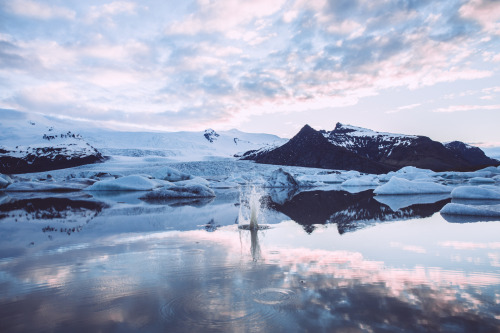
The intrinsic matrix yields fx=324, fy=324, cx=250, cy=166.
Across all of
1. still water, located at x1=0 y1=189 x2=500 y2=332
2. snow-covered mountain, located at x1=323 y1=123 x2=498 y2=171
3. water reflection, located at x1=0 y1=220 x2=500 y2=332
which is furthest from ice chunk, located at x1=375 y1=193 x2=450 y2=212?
snow-covered mountain, located at x1=323 y1=123 x2=498 y2=171

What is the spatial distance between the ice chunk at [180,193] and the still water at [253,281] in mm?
9223

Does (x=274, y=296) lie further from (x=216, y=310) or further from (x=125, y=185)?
(x=125, y=185)

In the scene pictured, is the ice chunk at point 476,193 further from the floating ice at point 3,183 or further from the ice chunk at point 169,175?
the floating ice at point 3,183

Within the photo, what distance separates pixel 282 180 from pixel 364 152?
98907 millimetres

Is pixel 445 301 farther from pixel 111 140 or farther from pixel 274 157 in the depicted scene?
pixel 111 140

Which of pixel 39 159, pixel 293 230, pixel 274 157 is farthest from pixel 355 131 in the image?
pixel 293 230

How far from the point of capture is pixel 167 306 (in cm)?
246

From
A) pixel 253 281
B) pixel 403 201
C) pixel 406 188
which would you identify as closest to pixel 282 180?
pixel 406 188

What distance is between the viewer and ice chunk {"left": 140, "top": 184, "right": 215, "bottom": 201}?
1513 centimetres

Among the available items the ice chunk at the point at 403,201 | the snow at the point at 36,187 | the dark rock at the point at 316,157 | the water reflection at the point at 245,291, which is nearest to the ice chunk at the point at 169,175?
the snow at the point at 36,187

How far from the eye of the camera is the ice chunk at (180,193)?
15.1 metres

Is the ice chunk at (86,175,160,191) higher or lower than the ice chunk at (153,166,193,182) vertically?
lower

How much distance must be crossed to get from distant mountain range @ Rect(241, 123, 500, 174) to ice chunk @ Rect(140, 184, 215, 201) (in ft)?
163

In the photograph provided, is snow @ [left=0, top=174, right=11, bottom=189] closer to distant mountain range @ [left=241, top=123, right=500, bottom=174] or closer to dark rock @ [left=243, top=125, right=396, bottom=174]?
dark rock @ [left=243, top=125, right=396, bottom=174]
